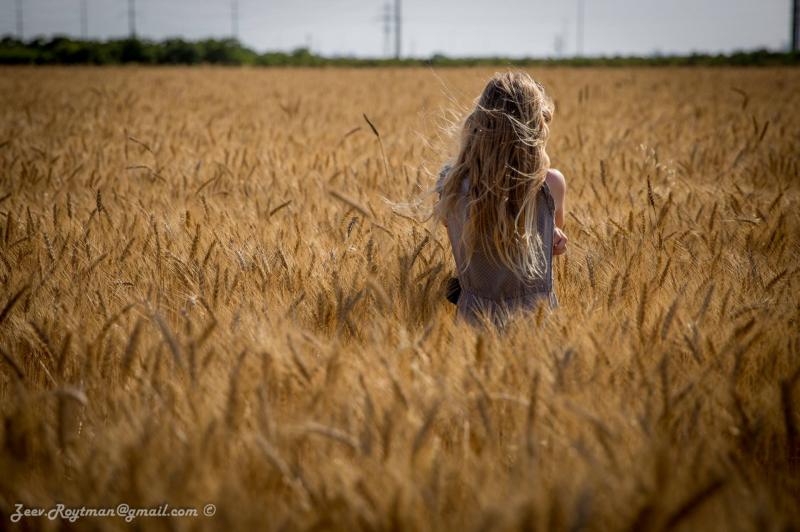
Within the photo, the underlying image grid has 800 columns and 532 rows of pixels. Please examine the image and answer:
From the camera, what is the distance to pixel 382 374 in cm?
140

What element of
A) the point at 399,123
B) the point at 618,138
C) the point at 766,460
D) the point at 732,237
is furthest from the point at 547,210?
the point at 399,123

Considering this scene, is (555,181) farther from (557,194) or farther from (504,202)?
(504,202)

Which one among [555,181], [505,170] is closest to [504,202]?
[505,170]

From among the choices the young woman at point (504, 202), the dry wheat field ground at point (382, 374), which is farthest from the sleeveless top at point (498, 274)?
the dry wheat field ground at point (382, 374)

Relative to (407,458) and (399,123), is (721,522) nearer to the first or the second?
(407,458)

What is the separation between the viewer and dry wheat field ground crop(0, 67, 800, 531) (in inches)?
39.4

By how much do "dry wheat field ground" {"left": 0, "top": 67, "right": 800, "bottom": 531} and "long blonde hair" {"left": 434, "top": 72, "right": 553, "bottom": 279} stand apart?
247 millimetres

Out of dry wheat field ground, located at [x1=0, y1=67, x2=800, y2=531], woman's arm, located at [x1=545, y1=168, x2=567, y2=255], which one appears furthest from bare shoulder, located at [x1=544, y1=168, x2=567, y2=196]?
dry wheat field ground, located at [x1=0, y1=67, x2=800, y2=531]

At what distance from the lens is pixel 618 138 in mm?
→ 5512

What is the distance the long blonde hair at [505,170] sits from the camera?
2.19m

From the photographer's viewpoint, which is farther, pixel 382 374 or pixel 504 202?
pixel 504 202

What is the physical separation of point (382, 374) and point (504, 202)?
1.01 m

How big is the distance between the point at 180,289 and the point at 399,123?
18.5 feet

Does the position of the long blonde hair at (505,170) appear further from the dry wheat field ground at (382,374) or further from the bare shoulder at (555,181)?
the dry wheat field ground at (382,374)
